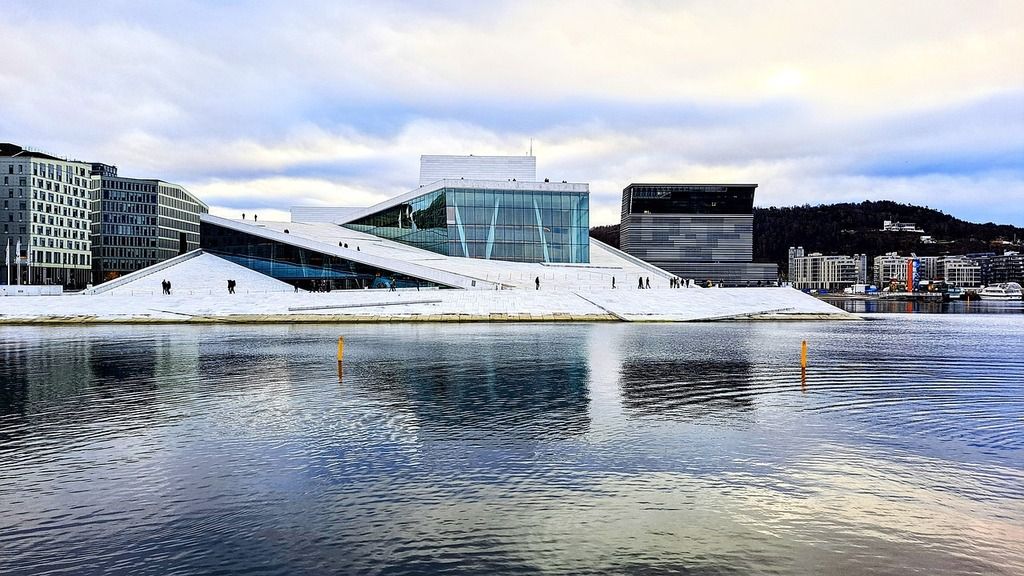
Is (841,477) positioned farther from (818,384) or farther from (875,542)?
(818,384)

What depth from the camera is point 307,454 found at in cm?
1198

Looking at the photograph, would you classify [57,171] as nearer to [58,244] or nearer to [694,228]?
[58,244]

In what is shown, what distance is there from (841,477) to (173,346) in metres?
26.9

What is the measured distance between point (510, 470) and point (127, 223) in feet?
505

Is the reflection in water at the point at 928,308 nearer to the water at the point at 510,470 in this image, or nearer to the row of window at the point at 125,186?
the water at the point at 510,470

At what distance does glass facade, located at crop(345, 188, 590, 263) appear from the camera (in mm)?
72688

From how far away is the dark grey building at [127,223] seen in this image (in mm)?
143250

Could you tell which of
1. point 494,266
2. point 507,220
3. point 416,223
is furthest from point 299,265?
point 507,220

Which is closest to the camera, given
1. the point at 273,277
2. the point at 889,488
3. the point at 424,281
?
the point at 889,488

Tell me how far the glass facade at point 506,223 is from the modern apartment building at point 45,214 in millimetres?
67506

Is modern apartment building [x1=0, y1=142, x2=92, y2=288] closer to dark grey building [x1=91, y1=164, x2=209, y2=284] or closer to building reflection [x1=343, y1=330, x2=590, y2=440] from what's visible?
dark grey building [x1=91, y1=164, x2=209, y2=284]

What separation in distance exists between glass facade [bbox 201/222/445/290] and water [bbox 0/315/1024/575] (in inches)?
1474

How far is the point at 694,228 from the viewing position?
409 ft

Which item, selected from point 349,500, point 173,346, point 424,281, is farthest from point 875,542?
point 424,281
